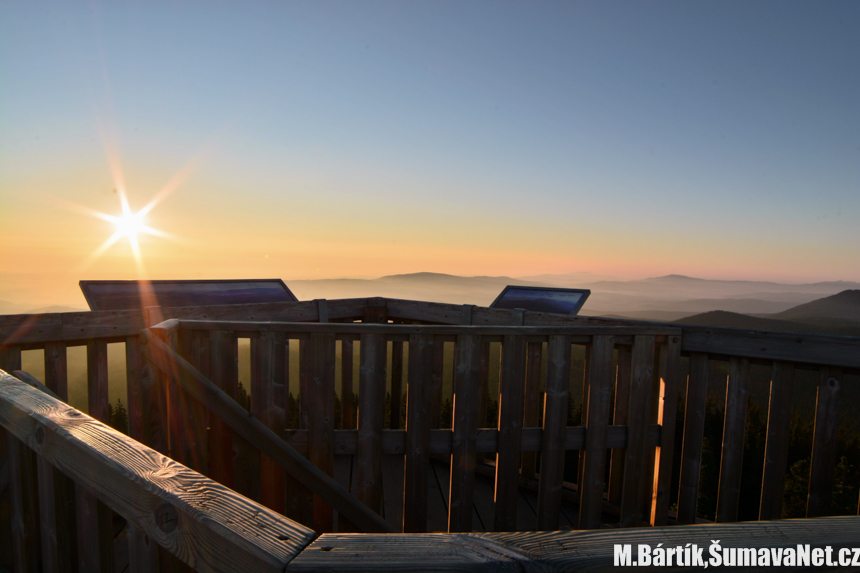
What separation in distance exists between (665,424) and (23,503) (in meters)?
3.77

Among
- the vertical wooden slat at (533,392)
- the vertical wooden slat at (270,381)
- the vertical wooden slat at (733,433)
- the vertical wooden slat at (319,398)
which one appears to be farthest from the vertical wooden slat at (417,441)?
the vertical wooden slat at (733,433)

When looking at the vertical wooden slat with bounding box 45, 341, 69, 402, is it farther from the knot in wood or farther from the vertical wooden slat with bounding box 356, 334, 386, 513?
the knot in wood

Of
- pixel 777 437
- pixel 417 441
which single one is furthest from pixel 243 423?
pixel 777 437

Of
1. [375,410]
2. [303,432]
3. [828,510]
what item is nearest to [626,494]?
[828,510]

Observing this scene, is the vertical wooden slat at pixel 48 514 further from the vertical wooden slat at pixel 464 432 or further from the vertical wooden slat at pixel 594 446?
the vertical wooden slat at pixel 594 446

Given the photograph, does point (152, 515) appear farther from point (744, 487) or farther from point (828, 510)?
point (744, 487)

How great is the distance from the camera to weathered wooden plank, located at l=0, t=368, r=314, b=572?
81 centimetres

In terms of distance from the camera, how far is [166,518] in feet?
3.22

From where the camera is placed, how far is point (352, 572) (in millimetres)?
724

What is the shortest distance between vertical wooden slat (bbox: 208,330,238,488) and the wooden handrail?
1.02 ft

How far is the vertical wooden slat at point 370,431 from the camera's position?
9.82ft

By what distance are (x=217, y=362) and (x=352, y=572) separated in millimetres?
2570

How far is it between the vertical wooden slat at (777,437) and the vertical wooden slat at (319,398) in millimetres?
2841

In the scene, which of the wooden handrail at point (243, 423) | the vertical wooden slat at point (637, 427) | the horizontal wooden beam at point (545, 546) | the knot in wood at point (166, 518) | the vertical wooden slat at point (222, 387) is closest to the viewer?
the horizontal wooden beam at point (545, 546)
